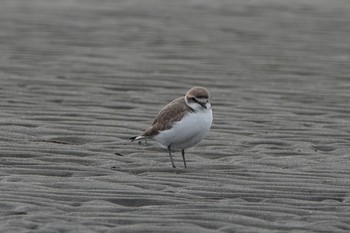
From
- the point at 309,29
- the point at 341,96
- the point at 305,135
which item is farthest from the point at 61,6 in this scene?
the point at 305,135

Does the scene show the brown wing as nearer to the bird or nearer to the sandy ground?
the bird

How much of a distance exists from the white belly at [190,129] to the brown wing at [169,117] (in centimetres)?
5

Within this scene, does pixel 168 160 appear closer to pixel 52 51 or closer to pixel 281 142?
pixel 281 142

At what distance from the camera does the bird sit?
9.12 meters

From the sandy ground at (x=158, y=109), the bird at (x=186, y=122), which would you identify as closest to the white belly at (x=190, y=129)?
the bird at (x=186, y=122)

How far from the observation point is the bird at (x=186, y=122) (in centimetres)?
912

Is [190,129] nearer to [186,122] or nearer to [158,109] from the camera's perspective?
[186,122]

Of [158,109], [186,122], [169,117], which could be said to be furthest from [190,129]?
[158,109]

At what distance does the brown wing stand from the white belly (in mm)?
55

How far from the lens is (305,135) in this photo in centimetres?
1098

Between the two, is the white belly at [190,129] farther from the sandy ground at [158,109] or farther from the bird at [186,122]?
the sandy ground at [158,109]

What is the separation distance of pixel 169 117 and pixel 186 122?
0.74 ft

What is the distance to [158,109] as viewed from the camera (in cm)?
1225

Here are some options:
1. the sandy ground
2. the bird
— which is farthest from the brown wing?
the sandy ground
